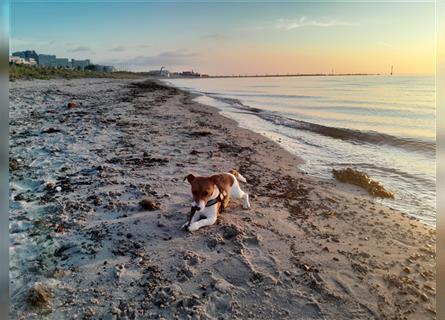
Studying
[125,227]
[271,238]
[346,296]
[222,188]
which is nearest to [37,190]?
[125,227]

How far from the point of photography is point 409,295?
3.20 metres

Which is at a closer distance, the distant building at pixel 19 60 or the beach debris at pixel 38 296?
the distant building at pixel 19 60

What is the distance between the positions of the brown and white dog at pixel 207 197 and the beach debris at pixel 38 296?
166cm

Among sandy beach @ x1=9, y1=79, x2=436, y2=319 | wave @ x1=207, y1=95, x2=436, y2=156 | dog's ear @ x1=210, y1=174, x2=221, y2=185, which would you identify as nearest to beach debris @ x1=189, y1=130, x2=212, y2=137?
sandy beach @ x1=9, y1=79, x2=436, y2=319

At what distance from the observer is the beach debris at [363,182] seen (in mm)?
6013

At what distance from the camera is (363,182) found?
6.44 meters

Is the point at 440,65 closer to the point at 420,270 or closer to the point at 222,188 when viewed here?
the point at 420,270

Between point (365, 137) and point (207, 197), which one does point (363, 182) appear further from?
point (365, 137)

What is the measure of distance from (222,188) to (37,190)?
9.62 ft

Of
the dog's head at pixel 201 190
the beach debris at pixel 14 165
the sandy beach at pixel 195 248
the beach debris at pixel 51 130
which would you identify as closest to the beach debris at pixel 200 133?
the sandy beach at pixel 195 248

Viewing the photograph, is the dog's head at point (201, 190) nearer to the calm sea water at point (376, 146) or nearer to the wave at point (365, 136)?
the calm sea water at point (376, 146)

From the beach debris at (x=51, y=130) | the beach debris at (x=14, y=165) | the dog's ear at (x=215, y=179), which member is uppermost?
the dog's ear at (x=215, y=179)

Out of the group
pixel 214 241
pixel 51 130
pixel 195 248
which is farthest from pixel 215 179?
pixel 51 130

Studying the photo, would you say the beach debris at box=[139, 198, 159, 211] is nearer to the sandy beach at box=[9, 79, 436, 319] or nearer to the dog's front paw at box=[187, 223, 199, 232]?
the sandy beach at box=[9, 79, 436, 319]
